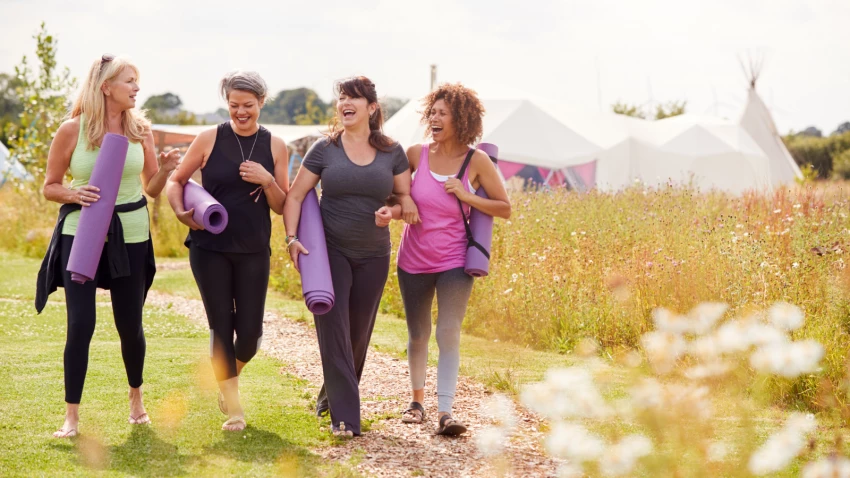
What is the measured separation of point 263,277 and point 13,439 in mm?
1389

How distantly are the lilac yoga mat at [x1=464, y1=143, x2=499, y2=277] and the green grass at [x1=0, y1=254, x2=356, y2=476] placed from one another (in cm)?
112

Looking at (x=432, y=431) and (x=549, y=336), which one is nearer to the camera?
(x=432, y=431)

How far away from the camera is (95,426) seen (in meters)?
4.64

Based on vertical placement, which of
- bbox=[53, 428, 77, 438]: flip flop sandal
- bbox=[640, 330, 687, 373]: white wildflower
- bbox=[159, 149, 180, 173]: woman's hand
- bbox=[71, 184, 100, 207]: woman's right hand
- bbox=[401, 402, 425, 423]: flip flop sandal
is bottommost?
bbox=[401, 402, 425, 423]: flip flop sandal

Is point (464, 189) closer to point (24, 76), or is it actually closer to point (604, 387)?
point (604, 387)

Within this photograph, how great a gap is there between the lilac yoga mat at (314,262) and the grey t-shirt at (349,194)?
0.07 m

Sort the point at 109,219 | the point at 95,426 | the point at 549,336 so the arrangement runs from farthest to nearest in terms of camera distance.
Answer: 1. the point at 549,336
2. the point at 95,426
3. the point at 109,219

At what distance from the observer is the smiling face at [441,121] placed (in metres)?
4.72

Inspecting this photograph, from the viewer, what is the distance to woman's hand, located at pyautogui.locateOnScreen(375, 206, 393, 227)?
4.52m

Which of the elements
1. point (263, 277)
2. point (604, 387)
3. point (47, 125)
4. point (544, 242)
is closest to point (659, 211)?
point (544, 242)

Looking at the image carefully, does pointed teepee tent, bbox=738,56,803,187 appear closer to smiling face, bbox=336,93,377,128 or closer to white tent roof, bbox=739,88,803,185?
white tent roof, bbox=739,88,803,185

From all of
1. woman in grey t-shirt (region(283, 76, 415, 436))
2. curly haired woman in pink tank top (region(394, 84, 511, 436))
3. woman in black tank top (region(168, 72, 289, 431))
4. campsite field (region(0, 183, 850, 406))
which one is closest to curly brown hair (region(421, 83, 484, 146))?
curly haired woman in pink tank top (region(394, 84, 511, 436))

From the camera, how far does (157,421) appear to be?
482cm

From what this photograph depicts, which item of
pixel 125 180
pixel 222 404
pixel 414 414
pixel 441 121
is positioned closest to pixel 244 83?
pixel 125 180
